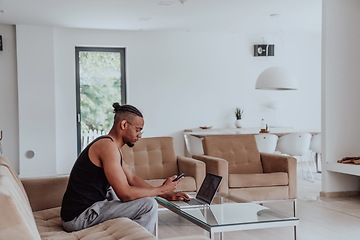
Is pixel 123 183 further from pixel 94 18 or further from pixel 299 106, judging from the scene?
pixel 299 106

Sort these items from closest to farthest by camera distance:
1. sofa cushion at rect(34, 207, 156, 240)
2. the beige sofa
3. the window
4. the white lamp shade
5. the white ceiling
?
1. the beige sofa
2. sofa cushion at rect(34, 207, 156, 240)
3. the white ceiling
4. the white lamp shade
5. the window

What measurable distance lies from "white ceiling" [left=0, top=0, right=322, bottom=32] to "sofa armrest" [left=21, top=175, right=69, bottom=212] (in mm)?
4247

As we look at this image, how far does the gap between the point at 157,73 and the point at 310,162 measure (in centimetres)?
365

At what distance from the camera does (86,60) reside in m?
9.96

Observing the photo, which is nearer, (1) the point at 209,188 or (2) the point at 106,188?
(2) the point at 106,188

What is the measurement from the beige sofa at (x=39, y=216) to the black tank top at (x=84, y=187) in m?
0.16

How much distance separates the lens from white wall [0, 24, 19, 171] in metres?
9.36

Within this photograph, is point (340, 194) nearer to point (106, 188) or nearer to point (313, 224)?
point (313, 224)

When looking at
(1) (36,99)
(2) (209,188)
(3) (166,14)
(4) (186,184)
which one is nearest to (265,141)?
(3) (166,14)

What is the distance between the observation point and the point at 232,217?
3262 mm

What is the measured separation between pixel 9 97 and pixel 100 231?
7077 millimetres

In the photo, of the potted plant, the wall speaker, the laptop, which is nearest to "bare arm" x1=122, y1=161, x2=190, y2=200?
the laptop

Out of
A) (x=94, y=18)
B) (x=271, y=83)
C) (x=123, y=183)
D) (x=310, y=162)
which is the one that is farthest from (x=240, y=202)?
(x=310, y=162)

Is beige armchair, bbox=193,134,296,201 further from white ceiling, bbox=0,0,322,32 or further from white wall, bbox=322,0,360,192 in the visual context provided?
white ceiling, bbox=0,0,322,32
